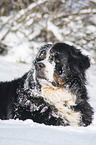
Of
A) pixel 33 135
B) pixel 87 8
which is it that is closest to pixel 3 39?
pixel 87 8

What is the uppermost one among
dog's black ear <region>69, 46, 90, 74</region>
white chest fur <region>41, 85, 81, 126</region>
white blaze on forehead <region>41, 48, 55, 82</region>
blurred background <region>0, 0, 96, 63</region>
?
blurred background <region>0, 0, 96, 63</region>

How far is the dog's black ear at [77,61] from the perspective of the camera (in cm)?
345

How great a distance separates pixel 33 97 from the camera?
3.35 meters

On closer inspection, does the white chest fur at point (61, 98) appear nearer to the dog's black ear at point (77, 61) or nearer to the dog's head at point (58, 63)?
the dog's head at point (58, 63)

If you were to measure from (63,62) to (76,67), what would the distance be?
23 cm

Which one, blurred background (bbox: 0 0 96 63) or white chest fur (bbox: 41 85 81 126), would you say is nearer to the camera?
white chest fur (bbox: 41 85 81 126)

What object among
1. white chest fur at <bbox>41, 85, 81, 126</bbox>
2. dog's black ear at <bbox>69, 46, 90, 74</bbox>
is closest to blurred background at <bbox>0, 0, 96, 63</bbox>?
dog's black ear at <bbox>69, 46, 90, 74</bbox>

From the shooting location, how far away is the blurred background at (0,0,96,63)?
29.1ft

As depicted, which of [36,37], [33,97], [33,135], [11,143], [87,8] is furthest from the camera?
[36,37]

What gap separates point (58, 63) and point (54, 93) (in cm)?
49

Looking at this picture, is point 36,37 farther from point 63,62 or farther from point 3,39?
point 63,62

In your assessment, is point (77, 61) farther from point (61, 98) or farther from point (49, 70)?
point (61, 98)

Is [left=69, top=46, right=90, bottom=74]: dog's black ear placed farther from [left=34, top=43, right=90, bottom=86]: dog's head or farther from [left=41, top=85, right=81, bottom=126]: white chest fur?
[left=41, top=85, right=81, bottom=126]: white chest fur

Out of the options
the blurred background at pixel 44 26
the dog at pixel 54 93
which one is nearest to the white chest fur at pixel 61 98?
the dog at pixel 54 93
